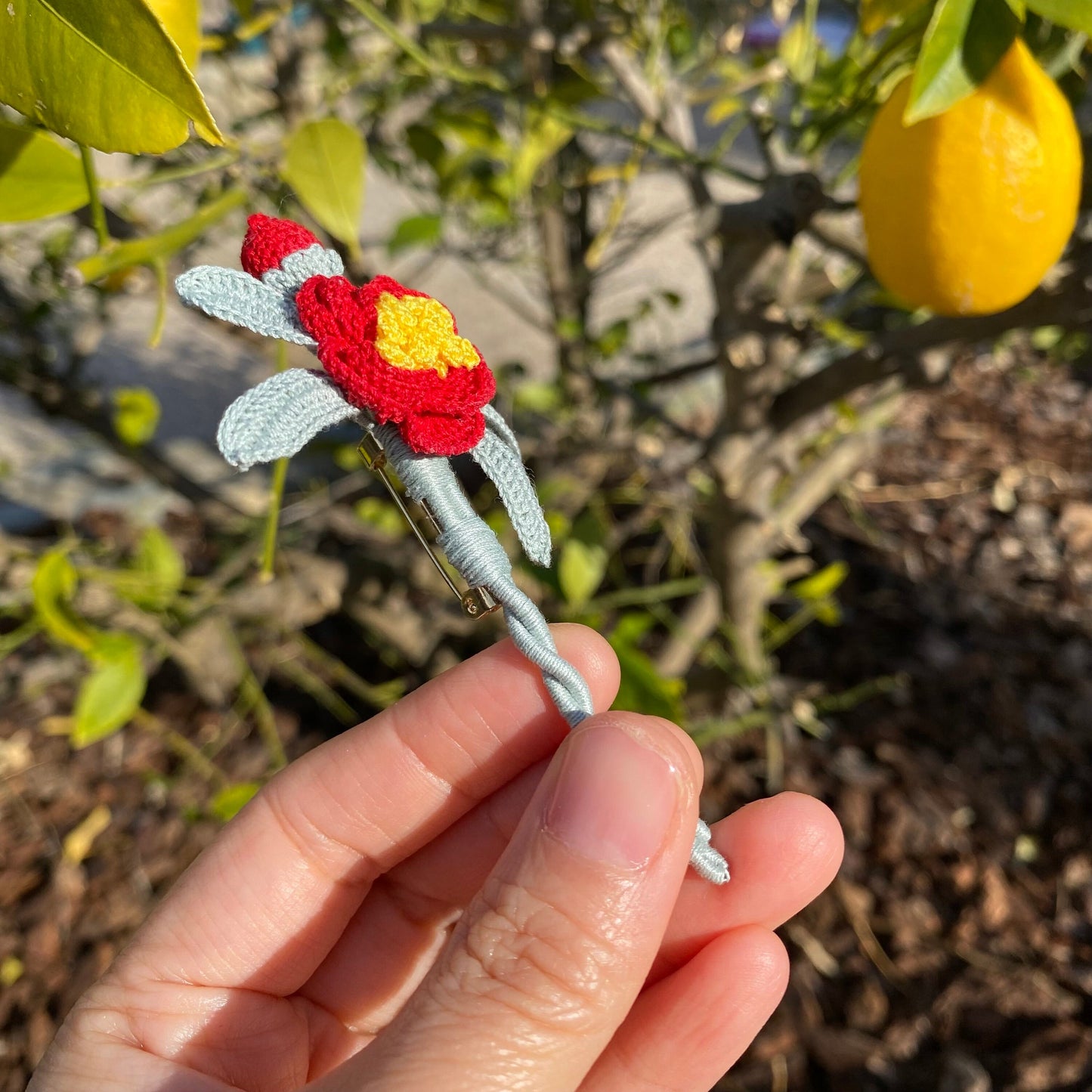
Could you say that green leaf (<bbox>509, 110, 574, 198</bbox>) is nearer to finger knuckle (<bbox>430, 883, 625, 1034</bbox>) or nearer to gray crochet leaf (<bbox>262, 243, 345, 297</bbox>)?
gray crochet leaf (<bbox>262, 243, 345, 297</bbox>)

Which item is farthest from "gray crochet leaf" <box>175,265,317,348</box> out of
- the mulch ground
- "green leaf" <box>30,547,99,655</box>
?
the mulch ground

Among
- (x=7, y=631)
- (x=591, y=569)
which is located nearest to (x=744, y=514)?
(x=591, y=569)

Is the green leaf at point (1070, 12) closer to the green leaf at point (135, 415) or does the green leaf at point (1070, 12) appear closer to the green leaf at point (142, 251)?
the green leaf at point (142, 251)

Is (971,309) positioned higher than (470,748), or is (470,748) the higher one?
(971,309)

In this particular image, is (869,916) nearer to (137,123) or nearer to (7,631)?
(137,123)

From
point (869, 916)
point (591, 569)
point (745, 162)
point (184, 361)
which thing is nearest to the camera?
point (591, 569)

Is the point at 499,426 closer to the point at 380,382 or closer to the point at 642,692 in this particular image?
the point at 380,382
